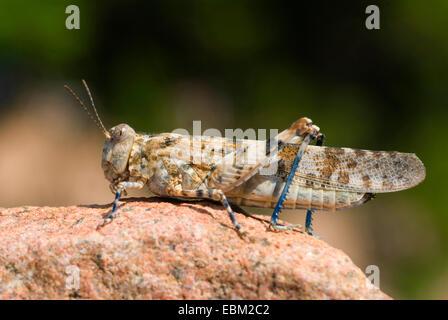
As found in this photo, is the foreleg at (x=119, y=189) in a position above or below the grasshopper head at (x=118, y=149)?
below

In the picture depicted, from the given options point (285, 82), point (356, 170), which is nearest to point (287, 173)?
point (356, 170)

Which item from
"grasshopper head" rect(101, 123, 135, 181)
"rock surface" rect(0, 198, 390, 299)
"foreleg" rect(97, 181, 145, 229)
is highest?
"grasshopper head" rect(101, 123, 135, 181)

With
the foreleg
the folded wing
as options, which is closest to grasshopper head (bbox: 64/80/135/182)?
the foreleg

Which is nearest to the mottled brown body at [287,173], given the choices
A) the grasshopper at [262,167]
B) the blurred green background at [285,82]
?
the grasshopper at [262,167]

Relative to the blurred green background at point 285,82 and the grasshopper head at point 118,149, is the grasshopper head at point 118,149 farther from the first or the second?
the blurred green background at point 285,82

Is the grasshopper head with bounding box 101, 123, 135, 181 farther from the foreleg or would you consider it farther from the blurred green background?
the blurred green background

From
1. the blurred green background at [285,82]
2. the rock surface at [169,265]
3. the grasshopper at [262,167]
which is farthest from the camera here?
the blurred green background at [285,82]

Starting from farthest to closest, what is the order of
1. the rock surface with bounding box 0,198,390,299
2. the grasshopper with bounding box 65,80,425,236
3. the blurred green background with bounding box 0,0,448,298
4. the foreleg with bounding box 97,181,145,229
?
1. the blurred green background with bounding box 0,0,448,298
2. the grasshopper with bounding box 65,80,425,236
3. the foreleg with bounding box 97,181,145,229
4. the rock surface with bounding box 0,198,390,299

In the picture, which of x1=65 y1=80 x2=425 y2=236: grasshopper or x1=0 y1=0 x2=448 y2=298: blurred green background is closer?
x1=65 y1=80 x2=425 y2=236: grasshopper
